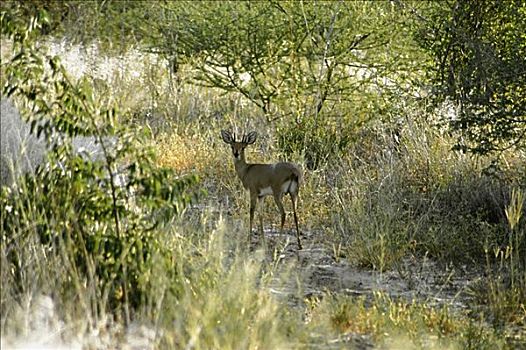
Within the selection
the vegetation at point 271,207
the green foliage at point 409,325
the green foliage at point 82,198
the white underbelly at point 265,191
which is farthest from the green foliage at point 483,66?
the green foliage at point 82,198

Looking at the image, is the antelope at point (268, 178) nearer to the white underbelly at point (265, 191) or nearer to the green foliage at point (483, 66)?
the white underbelly at point (265, 191)

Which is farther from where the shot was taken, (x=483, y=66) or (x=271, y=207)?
(x=271, y=207)

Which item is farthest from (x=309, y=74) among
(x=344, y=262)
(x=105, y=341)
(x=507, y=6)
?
(x=105, y=341)

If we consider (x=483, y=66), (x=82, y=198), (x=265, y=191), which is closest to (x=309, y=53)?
(x=483, y=66)

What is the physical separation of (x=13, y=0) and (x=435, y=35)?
860 centimetres

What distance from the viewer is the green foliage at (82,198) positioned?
4.55 m

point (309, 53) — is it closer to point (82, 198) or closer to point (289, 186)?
point (289, 186)

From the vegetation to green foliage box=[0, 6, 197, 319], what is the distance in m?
0.02

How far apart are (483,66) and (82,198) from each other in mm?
3696

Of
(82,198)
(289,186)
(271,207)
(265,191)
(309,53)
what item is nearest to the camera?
(82,198)

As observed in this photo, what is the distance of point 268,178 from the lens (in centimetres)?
673

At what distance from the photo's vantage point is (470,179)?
25.0 ft

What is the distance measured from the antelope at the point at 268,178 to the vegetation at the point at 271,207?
372mm

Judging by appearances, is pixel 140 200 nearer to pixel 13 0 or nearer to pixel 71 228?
pixel 71 228
